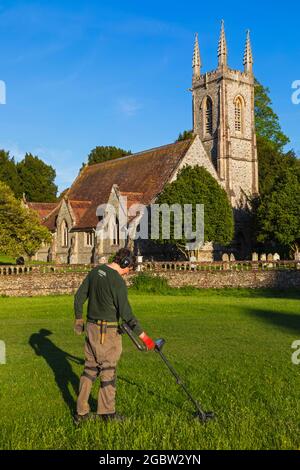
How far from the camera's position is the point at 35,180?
82.2 metres

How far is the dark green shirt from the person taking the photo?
22.5ft

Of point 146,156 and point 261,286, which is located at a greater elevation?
point 146,156

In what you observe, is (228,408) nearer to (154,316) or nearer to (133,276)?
(154,316)

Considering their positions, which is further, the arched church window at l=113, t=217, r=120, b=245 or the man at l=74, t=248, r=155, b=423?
the arched church window at l=113, t=217, r=120, b=245

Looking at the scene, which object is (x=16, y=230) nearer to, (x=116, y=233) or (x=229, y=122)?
(x=116, y=233)

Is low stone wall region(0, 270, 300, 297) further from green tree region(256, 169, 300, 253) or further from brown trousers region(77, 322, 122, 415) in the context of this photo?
brown trousers region(77, 322, 122, 415)

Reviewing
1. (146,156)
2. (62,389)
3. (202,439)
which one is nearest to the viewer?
(202,439)

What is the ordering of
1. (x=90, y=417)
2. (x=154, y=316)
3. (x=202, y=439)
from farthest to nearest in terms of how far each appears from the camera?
(x=154, y=316) < (x=90, y=417) < (x=202, y=439)

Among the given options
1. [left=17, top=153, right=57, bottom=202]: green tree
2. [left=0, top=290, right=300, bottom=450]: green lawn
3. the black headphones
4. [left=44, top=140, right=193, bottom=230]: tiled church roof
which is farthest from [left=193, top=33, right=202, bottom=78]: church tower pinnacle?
the black headphones

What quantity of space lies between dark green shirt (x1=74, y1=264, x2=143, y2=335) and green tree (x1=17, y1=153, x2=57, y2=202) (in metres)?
75.9

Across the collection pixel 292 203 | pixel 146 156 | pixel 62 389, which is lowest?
pixel 62 389
